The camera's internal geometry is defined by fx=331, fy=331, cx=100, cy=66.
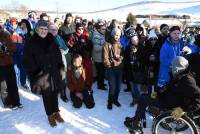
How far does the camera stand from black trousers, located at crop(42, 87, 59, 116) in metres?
5.88

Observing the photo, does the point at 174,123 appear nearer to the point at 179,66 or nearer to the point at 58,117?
the point at 179,66

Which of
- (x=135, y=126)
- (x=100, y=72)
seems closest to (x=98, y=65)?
(x=100, y=72)

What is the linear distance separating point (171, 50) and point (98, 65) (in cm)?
267

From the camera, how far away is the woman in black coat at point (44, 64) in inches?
223

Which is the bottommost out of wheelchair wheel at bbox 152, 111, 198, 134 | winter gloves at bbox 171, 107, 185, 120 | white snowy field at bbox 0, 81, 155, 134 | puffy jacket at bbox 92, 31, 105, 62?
white snowy field at bbox 0, 81, 155, 134

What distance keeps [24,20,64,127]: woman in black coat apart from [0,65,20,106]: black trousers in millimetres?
1135

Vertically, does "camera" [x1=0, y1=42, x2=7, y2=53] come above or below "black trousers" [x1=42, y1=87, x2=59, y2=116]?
above

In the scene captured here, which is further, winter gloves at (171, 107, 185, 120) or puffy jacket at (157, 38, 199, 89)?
puffy jacket at (157, 38, 199, 89)

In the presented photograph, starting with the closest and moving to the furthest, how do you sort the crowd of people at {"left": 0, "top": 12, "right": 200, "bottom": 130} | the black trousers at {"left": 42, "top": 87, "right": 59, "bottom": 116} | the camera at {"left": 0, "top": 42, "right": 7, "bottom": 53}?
the crowd of people at {"left": 0, "top": 12, "right": 200, "bottom": 130}, the black trousers at {"left": 42, "top": 87, "right": 59, "bottom": 116}, the camera at {"left": 0, "top": 42, "right": 7, "bottom": 53}

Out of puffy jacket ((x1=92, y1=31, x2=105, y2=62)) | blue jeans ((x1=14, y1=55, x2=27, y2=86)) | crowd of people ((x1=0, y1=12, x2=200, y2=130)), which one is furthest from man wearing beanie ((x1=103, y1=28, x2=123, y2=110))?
blue jeans ((x1=14, y1=55, x2=27, y2=86))

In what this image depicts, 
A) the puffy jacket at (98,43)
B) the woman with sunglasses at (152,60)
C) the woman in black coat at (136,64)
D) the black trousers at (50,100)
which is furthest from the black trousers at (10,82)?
the woman with sunglasses at (152,60)

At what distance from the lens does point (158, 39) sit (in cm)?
684

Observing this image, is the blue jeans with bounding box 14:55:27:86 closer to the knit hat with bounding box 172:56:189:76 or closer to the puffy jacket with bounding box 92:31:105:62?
the puffy jacket with bounding box 92:31:105:62

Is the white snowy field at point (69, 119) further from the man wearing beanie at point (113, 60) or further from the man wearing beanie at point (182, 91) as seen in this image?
the man wearing beanie at point (182, 91)
